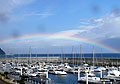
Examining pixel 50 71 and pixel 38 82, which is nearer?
pixel 38 82

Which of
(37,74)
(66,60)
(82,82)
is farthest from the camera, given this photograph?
(66,60)

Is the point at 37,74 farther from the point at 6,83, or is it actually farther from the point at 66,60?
the point at 66,60

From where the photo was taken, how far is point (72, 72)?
59.9 meters

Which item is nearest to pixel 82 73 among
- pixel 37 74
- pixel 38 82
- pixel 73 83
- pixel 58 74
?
pixel 58 74

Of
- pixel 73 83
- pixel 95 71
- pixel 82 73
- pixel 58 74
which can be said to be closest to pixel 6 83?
pixel 73 83

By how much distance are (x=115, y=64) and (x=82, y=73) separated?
26.6 m

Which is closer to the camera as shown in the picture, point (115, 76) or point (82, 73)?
point (115, 76)

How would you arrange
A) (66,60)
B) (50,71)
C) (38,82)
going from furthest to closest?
(66,60), (50,71), (38,82)

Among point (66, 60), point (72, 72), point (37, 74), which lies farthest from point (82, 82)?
point (66, 60)

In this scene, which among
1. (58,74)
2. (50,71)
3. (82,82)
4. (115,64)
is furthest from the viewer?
(115,64)

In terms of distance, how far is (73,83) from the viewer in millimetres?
41219

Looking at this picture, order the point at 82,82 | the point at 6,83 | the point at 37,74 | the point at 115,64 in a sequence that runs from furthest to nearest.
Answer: the point at 115,64 < the point at 37,74 < the point at 82,82 < the point at 6,83

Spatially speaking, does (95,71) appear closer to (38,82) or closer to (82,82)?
(82,82)

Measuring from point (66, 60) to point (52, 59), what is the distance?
8393 millimetres
